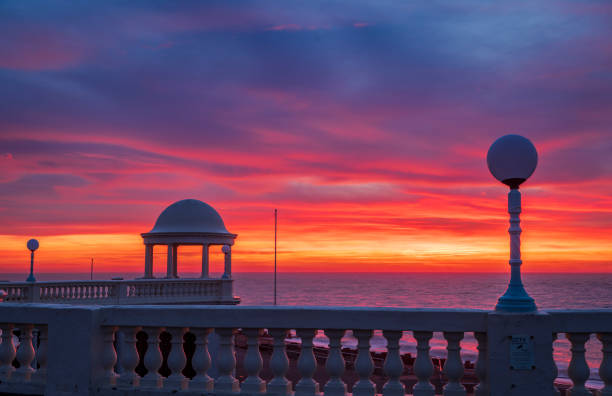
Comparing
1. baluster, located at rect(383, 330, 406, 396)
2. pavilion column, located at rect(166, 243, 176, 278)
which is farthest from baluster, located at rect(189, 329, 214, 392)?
pavilion column, located at rect(166, 243, 176, 278)

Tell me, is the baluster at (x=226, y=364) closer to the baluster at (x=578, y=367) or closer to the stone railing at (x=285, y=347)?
the stone railing at (x=285, y=347)

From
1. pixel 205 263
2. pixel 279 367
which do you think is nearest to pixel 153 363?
pixel 279 367

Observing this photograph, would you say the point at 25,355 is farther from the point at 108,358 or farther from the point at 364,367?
the point at 364,367

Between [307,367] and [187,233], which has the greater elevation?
[187,233]

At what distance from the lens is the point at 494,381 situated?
5.21 meters

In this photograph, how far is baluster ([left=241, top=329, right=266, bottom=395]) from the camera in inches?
223

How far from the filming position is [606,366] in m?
5.25

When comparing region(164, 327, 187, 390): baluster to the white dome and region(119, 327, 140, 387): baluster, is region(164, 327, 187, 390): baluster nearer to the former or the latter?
region(119, 327, 140, 387): baluster

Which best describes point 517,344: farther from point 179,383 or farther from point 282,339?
point 179,383

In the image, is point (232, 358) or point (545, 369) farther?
point (232, 358)

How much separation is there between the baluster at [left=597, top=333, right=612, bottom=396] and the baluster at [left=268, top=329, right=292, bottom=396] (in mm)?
3007

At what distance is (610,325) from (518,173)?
5.50 ft

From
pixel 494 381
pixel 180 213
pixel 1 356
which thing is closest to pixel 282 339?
pixel 494 381

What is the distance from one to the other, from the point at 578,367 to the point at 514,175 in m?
1.94
